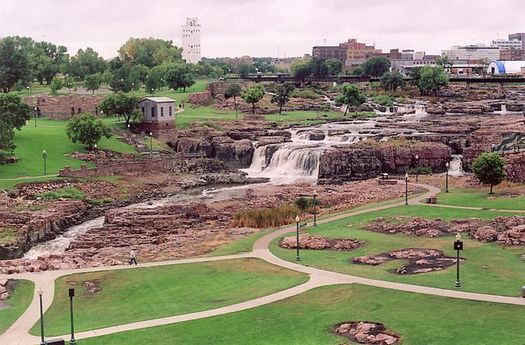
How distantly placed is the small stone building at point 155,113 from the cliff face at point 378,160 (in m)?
27.8

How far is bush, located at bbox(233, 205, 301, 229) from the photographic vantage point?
61.5 m

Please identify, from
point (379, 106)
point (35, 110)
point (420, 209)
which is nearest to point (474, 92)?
point (379, 106)

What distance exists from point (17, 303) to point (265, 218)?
87.0ft

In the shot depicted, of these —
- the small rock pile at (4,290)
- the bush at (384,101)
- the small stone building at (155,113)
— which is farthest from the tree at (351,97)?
the small rock pile at (4,290)

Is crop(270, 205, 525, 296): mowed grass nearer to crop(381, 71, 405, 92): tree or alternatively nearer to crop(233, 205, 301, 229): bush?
crop(233, 205, 301, 229): bush

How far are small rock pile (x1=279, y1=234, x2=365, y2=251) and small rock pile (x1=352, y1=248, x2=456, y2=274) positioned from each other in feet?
10.8

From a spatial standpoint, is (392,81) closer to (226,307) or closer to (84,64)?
(84,64)

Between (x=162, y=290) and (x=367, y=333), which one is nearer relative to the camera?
(x=367, y=333)

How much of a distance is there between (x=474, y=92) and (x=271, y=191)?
11496cm

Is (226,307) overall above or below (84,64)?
below

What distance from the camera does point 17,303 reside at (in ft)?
127

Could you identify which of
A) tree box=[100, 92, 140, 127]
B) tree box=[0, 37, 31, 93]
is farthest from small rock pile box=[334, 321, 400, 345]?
tree box=[0, 37, 31, 93]

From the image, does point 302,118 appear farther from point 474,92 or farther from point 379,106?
point 474,92

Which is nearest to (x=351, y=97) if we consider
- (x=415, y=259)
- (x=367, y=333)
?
(x=415, y=259)
